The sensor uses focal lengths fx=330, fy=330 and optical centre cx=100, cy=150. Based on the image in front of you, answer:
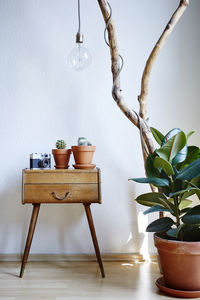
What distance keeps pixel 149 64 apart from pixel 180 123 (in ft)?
1.72

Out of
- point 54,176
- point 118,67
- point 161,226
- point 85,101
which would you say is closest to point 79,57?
point 118,67

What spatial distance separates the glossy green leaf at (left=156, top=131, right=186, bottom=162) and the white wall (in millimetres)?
662

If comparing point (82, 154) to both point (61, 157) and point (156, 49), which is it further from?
point (156, 49)

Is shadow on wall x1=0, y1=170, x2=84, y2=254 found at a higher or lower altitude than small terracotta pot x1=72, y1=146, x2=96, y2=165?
lower

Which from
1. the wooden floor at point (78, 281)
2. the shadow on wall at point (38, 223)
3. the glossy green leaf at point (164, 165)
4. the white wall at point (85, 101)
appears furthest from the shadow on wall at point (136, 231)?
the glossy green leaf at point (164, 165)

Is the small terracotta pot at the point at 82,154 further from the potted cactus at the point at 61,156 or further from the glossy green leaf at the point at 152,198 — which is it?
the glossy green leaf at the point at 152,198

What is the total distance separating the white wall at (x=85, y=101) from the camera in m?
2.30

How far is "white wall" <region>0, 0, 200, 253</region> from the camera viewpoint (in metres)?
2.30

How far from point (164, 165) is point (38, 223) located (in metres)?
1.10

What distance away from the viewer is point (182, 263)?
1.60m

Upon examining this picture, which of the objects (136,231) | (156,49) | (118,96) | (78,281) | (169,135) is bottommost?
(78,281)

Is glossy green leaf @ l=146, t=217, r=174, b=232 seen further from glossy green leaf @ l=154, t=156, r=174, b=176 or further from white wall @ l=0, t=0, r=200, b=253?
white wall @ l=0, t=0, r=200, b=253

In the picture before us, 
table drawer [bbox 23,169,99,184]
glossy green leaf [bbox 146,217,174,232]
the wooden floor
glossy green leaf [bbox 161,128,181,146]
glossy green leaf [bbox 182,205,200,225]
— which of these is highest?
glossy green leaf [bbox 161,128,181,146]

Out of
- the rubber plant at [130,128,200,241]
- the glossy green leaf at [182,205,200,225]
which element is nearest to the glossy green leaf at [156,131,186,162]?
the rubber plant at [130,128,200,241]
